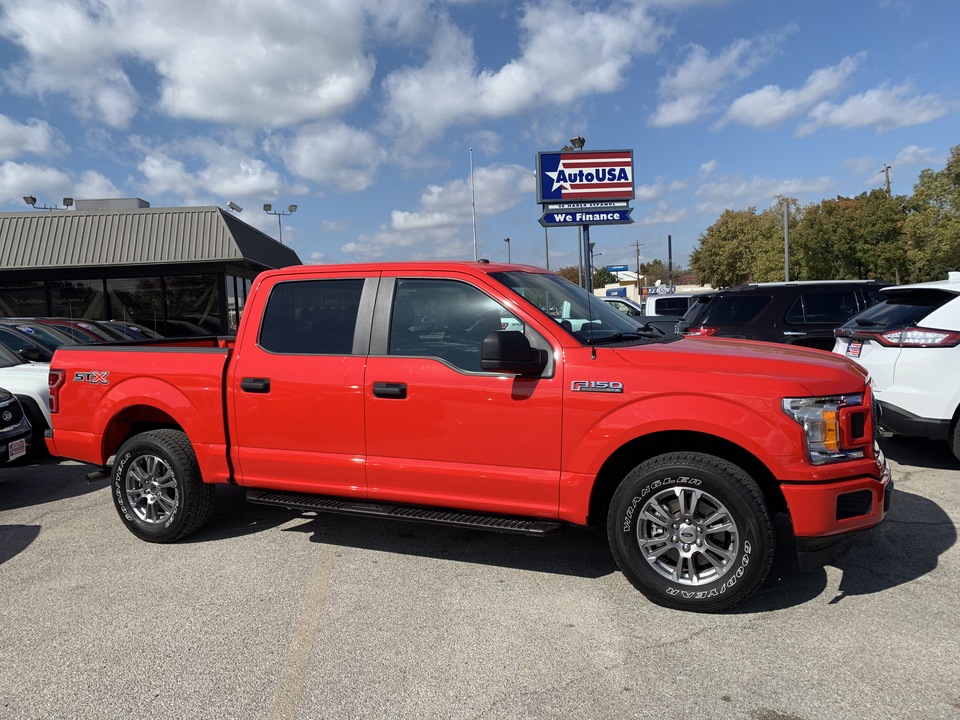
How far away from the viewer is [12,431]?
636cm

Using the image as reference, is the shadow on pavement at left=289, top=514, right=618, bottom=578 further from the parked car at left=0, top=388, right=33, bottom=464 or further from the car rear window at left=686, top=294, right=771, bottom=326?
the car rear window at left=686, top=294, right=771, bottom=326

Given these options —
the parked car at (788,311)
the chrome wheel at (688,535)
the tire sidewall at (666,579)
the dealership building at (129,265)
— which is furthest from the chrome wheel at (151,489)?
the dealership building at (129,265)

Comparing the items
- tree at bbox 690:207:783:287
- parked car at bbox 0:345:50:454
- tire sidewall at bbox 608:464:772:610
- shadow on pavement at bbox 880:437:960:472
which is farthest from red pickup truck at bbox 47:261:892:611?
tree at bbox 690:207:783:287

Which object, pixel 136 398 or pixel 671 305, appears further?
pixel 671 305

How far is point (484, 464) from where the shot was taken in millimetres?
3924

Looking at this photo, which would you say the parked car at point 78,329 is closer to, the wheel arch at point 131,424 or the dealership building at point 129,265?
the wheel arch at point 131,424

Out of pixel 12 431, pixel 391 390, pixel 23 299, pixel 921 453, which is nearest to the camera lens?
pixel 391 390

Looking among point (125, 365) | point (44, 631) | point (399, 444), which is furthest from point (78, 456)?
point (399, 444)

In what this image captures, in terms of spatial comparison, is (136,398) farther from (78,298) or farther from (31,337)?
(78,298)

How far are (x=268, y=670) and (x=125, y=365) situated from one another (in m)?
2.81

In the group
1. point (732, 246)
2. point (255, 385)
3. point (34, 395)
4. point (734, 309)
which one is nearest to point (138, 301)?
point (34, 395)

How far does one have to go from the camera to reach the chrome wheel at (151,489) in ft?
15.9

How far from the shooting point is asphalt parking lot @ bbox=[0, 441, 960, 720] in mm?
2873

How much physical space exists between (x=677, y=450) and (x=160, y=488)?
3.56 metres
